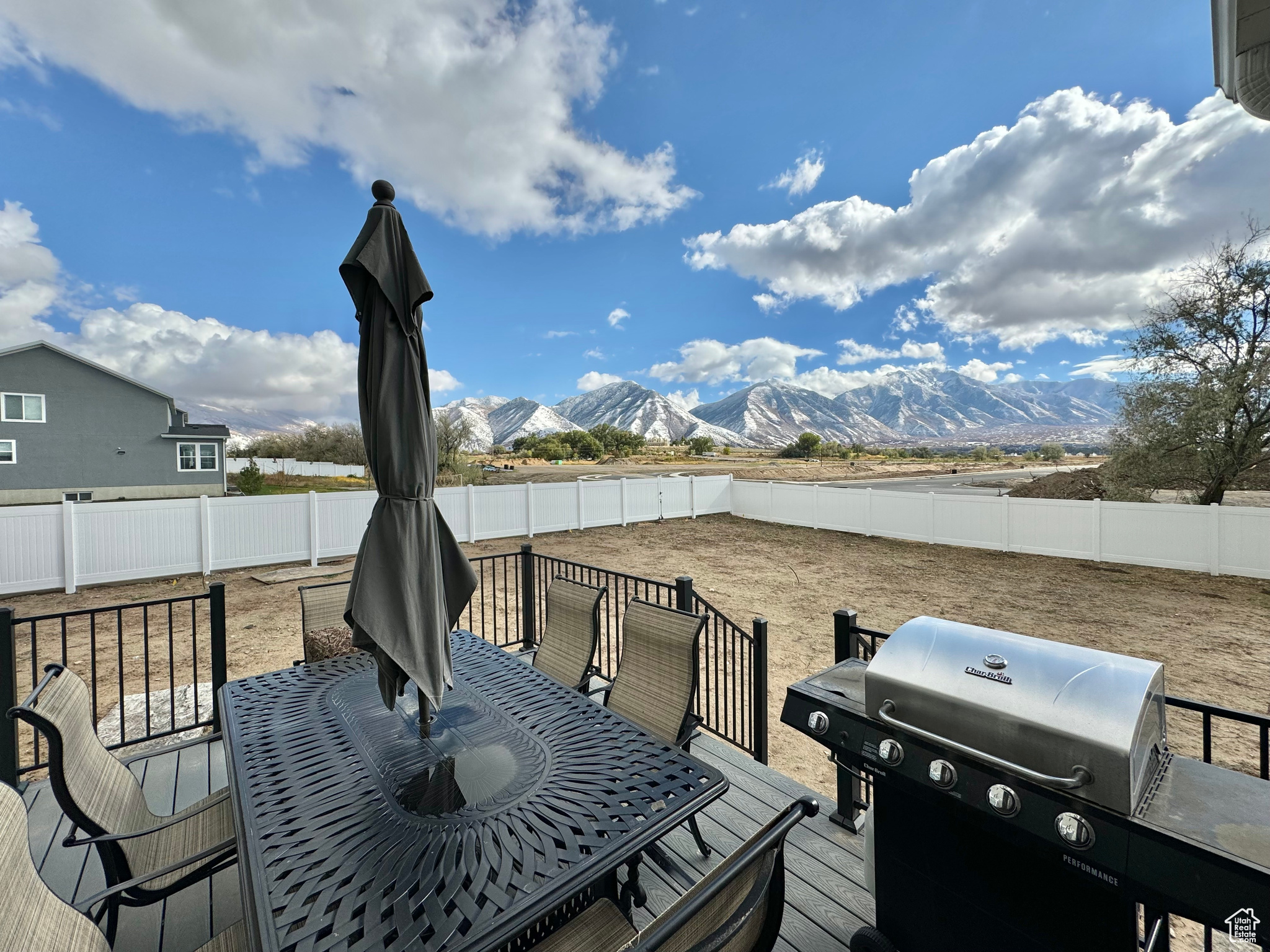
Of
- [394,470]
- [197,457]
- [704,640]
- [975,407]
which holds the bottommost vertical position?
[704,640]

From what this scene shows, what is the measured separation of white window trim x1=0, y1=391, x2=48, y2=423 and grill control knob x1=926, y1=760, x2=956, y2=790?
28.0m

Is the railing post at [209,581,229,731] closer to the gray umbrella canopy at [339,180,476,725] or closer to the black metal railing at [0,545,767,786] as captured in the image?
the black metal railing at [0,545,767,786]

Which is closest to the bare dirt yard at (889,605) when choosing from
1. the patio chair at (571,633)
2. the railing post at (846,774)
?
the railing post at (846,774)

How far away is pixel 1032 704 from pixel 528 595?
3.60 meters

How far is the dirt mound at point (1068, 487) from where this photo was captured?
39.4 ft

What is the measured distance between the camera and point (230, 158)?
14492mm

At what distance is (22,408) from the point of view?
57.9 feet

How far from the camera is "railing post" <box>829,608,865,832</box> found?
219 centimetres

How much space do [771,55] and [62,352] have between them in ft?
84.2

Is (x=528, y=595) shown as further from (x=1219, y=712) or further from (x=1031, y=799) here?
(x=1219, y=712)

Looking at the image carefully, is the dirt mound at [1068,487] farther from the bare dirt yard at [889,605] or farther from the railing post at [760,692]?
the railing post at [760,692]

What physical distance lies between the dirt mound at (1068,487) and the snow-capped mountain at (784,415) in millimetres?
128260

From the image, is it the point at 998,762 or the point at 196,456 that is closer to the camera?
the point at 998,762

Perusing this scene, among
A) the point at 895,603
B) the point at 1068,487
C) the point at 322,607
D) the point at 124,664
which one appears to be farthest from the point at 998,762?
the point at 1068,487
